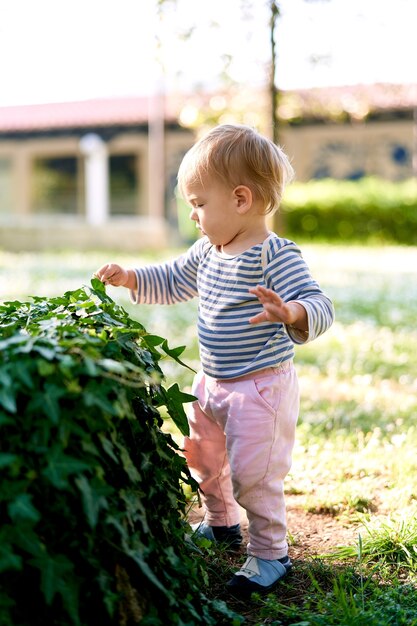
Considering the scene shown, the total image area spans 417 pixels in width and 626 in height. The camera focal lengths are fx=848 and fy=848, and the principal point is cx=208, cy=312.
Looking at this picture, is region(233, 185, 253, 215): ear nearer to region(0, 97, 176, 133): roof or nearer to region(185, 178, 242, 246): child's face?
region(185, 178, 242, 246): child's face

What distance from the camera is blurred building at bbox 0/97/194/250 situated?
25.8 metres

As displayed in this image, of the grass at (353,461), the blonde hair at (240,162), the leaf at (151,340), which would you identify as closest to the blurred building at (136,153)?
the grass at (353,461)

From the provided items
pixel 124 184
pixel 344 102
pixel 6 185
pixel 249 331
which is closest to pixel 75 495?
pixel 249 331

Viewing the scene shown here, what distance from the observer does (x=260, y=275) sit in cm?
269

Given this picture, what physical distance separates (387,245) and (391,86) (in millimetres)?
5016

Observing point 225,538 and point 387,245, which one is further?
point 387,245

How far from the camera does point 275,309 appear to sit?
7.58 feet

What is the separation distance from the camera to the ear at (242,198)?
8.94 feet

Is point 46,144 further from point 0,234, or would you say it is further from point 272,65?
point 272,65

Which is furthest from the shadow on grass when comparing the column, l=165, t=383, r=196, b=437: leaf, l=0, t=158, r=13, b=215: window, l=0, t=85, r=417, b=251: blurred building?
l=0, t=158, r=13, b=215: window

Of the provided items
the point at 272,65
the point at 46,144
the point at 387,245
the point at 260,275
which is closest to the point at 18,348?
the point at 260,275

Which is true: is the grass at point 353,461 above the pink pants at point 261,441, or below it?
below

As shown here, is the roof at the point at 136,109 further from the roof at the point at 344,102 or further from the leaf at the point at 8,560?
the leaf at the point at 8,560

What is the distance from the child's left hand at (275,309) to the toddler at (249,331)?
0.32ft
